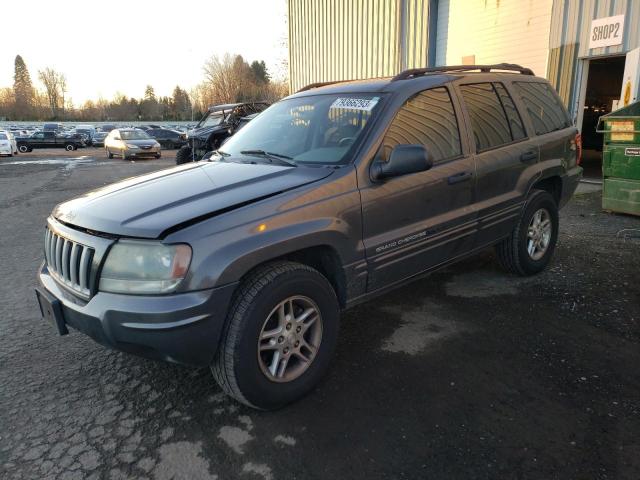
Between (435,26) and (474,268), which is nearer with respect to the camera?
(474,268)

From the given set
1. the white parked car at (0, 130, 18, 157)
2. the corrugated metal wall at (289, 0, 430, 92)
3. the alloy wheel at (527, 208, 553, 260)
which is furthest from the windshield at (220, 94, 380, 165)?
the white parked car at (0, 130, 18, 157)

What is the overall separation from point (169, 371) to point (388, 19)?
545 inches

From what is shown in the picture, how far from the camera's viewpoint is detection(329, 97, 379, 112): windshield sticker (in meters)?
3.22

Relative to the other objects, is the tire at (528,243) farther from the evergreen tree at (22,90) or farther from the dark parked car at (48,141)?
the evergreen tree at (22,90)

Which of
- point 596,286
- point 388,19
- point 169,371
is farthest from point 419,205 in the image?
point 388,19

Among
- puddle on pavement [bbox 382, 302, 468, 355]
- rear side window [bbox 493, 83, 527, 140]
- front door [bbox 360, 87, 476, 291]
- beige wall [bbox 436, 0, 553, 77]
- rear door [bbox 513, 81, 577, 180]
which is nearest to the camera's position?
front door [bbox 360, 87, 476, 291]

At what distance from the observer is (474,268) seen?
489 cm

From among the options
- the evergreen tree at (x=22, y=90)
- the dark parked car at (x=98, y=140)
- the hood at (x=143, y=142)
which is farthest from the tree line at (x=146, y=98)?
the hood at (x=143, y=142)

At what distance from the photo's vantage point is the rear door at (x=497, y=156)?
12.2 feet

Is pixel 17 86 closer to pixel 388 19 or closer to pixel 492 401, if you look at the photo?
pixel 388 19

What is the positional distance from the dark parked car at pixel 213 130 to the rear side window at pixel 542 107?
409 inches

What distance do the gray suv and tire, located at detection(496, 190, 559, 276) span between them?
0.08 metres

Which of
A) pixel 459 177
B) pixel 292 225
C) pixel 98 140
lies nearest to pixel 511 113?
pixel 459 177

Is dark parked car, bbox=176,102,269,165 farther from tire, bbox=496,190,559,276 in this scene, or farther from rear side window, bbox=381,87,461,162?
rear side window, bbox=381,87,461,162
